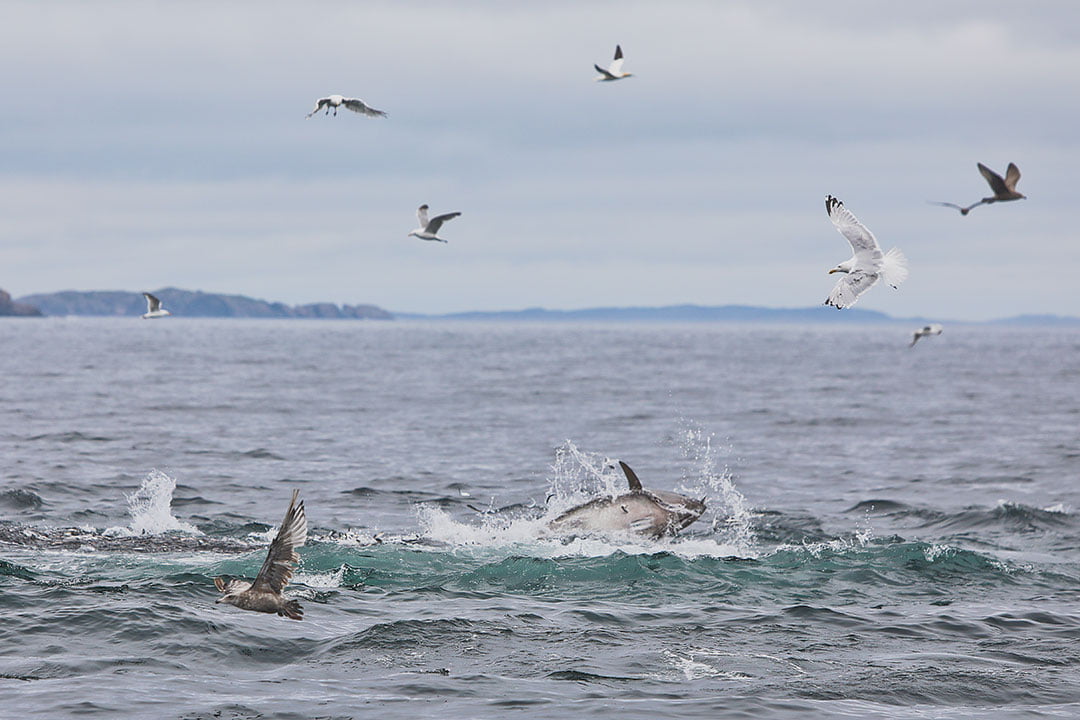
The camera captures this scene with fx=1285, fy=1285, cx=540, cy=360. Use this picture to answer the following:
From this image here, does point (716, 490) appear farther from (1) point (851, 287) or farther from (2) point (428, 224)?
(1) point (851, 287)

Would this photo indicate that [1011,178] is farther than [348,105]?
No

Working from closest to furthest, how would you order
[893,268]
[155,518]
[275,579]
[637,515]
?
[275,579] < [893,268] < [637,515] < [155,518]

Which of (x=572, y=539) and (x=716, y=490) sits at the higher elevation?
(x=572, y=539)

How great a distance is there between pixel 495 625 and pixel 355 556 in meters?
4.25

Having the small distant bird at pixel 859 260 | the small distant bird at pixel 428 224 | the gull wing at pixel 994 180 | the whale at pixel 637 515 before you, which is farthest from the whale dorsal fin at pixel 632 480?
the small distant bird at pixel 428 224

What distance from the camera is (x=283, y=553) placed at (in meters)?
12.7

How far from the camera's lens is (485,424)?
47.3 m

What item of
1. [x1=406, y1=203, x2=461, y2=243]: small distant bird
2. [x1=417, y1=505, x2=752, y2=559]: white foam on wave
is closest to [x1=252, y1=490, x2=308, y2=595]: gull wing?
[x1=417, y1=505, x2=752, y2=559]: white foam on wave

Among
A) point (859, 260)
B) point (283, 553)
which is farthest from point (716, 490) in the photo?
point (283, 553)

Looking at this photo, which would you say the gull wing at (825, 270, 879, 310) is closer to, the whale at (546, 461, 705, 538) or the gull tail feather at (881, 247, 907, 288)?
the gull tail feather at (881, 247, 907, 288)

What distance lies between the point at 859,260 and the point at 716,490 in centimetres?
1502

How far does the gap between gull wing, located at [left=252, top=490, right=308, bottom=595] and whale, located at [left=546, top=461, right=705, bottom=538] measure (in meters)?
8.58

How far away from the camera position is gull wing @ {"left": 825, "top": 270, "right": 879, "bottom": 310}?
51.0ft

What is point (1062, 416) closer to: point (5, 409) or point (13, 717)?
point (5, 409)
